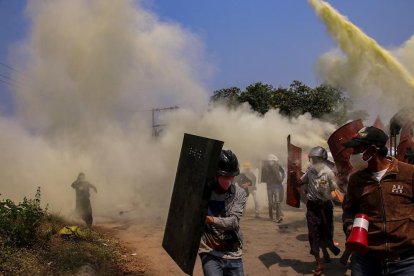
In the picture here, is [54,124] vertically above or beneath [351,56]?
beneath

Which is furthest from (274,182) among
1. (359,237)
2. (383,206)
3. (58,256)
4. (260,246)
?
(359,237)

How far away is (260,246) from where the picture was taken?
8891 millimetres

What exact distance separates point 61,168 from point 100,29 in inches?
216

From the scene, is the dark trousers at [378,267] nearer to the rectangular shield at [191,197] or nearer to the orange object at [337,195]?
the rectangular shield at [191,197]

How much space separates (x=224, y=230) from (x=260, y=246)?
17.1 ft

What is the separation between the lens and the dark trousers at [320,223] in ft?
23.0

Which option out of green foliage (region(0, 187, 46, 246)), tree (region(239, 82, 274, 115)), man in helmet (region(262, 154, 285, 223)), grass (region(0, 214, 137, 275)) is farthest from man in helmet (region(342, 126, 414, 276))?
tree (region(239, 82, 274, 115))

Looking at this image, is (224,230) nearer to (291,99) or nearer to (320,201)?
(320,201)

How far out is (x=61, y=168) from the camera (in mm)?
17969

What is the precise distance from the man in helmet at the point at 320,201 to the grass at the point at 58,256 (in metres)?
2.94

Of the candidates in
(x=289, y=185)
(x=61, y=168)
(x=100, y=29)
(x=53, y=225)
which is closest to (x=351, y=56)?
(x=289, y=185)

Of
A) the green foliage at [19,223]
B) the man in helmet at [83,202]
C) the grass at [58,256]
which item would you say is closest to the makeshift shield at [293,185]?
the grass at [58,256]

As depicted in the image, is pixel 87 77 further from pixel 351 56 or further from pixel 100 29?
pixel 351 56

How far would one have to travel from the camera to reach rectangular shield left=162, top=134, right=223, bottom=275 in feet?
11.4
